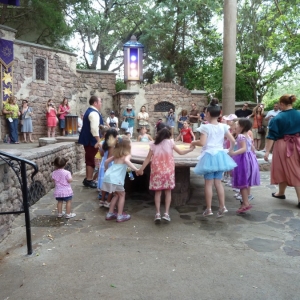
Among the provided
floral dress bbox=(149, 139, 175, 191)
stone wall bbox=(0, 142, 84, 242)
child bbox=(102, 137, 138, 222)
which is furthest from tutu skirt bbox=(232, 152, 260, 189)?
Result: stone wall bbox=(0, 142, 84, 242)

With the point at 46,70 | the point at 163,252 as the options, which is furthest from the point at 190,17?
the point at 163,252

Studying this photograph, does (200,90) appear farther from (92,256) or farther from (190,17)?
(92,256)

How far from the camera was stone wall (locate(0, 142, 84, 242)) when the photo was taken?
135 inches

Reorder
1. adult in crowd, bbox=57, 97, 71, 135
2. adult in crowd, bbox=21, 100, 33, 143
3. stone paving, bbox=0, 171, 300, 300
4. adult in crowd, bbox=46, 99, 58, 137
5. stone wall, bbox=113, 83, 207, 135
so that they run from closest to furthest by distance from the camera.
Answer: stone paving, bbox=0, 171, 300, 300
adult in crowd, bbox=21, 100, 33, 143
adult in crowd, bbox=46, 99, 58, 137
adult in crowd, bbox=57, 97, 71, 135
stone wall, bbox=113, 83, 207, 135

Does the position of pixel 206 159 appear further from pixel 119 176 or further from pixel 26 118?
pixel 26 118

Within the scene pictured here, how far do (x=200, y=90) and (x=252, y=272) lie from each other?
14.5 m

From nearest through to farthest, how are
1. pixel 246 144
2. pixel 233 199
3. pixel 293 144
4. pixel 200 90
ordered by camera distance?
pixel 246 144
pixel 293 144
pixel 233 199
pixel 200 90

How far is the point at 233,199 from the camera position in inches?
194

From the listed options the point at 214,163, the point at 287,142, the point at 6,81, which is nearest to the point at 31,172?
the point at 214,163

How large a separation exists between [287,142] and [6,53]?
410 inches

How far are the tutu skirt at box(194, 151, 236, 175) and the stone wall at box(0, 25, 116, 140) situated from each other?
9551 millimetres

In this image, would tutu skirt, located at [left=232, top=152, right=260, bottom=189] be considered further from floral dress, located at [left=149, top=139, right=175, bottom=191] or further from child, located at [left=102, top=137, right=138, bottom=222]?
child, located at [left=102, top=137, right=138, bottom=222]

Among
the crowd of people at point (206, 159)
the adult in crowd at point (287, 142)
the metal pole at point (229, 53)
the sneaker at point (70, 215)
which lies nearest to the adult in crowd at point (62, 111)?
the metal pole at point (229, 53)

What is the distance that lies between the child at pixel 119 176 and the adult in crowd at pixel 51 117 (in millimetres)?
9236
